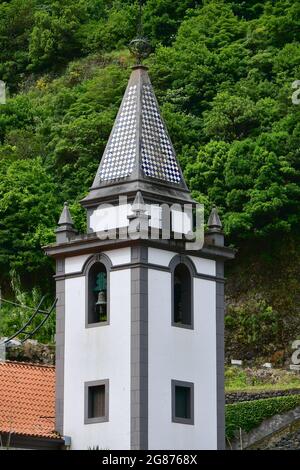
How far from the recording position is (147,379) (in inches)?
Result: 1986

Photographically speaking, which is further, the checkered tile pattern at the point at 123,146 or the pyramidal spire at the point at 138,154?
the checkered tile pattern at the point at 123,146

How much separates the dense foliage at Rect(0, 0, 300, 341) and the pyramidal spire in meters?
23.0

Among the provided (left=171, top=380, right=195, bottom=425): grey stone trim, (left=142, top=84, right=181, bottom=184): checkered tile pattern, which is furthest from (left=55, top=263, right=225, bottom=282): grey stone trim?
(left=171, top=380, right=195, bottom=425): grey stone trim

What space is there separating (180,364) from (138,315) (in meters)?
1.83

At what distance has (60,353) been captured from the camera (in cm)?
5234

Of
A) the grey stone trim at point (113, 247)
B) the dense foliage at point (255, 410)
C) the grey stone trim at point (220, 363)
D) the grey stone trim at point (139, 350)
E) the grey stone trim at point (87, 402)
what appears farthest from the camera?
the dense foliage at point (255, 410)

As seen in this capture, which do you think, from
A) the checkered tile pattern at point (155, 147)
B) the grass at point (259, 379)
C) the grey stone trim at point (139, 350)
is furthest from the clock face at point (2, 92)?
the grey stone trim at point (139, 350)

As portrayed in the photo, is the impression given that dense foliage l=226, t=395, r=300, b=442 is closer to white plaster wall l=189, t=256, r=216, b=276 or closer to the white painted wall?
white plaster wall l=189, t=256, r=216, b=276

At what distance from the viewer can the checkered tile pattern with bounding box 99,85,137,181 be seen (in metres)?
52.9

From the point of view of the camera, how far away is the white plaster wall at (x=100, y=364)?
50.5m

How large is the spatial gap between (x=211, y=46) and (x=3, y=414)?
46.8 metres

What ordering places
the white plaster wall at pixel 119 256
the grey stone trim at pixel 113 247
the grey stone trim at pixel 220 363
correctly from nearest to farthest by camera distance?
the white plaster wall at pixel 119 256, the grey stone trim at pixel 113 247, the grey stone trim at pixel 220 363

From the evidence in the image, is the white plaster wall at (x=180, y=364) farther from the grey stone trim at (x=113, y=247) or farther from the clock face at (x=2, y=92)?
the clock face at (x=2, y=92)

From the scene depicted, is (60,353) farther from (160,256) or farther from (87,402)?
(160,256)
